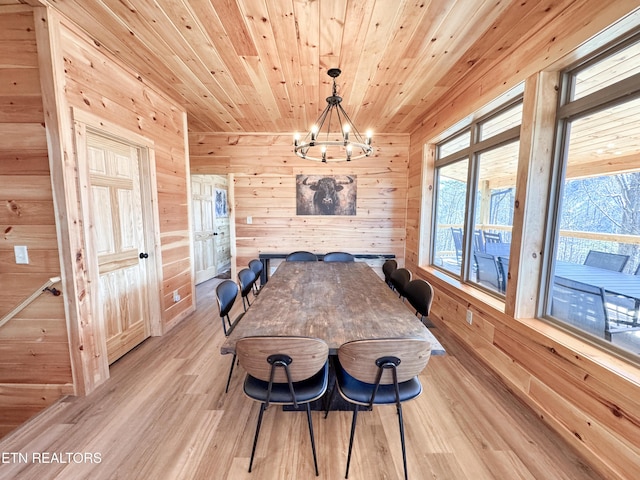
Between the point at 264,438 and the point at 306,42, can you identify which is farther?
the point at 306,42

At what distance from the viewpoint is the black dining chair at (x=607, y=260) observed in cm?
151

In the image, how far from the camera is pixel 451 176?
11.1 ft

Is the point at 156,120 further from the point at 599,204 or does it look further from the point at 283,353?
the point at 599,204

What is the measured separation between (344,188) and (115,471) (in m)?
3.94

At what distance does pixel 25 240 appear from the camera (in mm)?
1818

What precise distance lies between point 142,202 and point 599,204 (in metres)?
3.77

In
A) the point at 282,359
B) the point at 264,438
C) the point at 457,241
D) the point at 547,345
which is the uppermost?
the point at 457,241

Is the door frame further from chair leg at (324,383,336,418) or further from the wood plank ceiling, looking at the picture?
chair leg at (324,383,336,418)

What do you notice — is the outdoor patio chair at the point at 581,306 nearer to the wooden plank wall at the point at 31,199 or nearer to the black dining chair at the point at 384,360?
the black dining chair at the point at 384,360

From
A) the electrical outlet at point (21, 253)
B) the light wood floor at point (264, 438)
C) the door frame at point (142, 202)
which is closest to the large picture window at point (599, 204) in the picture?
the light wood floor at point (264, 438)

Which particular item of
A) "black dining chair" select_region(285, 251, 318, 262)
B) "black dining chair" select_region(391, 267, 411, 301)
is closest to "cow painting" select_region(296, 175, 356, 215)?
"black dining chair" select_region(285, 251, 318, 262)

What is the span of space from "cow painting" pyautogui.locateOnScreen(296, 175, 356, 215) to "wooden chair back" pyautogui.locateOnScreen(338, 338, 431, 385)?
10.9 ft

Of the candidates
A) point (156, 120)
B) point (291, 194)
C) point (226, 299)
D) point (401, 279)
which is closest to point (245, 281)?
point (226, 299)

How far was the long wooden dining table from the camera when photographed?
145 centimetres
